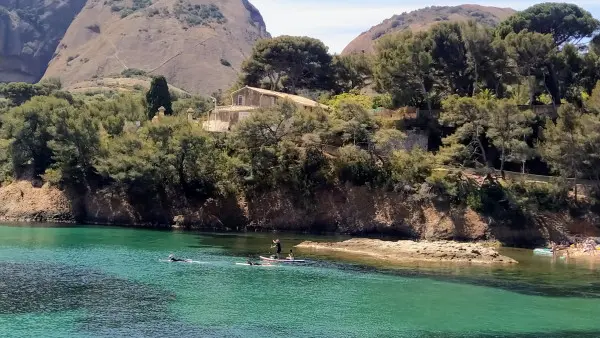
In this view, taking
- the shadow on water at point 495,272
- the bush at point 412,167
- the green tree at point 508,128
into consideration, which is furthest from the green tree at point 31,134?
the green tree at point 508,128

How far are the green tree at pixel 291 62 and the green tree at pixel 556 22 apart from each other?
27.0m

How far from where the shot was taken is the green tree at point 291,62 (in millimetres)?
108750

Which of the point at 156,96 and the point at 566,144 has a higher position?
the point at 156,96

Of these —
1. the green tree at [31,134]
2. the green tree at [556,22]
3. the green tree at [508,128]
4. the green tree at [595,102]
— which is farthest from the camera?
the green tree at [556,22]

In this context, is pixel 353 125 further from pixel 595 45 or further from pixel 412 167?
pixel 595 45

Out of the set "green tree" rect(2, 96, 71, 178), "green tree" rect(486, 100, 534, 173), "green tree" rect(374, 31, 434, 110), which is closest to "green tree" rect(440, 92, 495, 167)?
"green tree" rect(486, 100, 534, 173)

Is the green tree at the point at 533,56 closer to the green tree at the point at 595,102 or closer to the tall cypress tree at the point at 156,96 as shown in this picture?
the green tree at the point at 595,102

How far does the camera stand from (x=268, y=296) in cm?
4328

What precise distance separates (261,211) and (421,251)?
23812 mm

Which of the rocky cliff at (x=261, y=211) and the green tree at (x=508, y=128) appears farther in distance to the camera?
the rocky cliff at (x=261, y=211)

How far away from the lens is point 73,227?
75625 mm

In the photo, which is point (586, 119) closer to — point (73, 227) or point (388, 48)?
point (388, 48)

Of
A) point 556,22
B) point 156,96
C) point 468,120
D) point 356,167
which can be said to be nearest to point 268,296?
point 356,167

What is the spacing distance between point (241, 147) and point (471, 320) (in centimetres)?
4719
